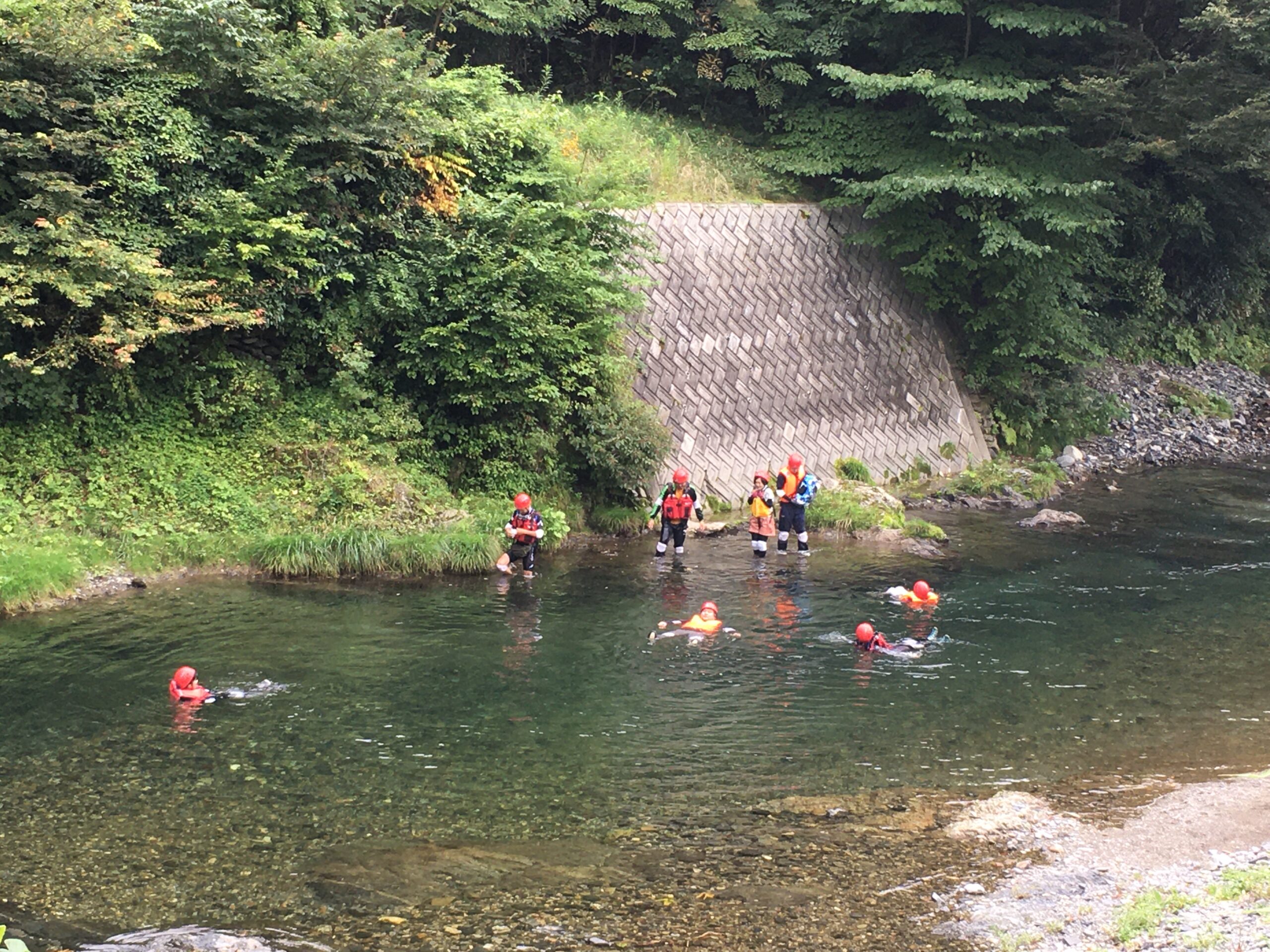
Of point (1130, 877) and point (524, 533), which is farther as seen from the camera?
point (524, 533)

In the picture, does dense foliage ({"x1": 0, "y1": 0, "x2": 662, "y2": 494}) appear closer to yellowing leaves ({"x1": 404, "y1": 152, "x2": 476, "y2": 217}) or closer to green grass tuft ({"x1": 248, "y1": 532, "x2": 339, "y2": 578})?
yellowing leaves ({"x1": 404, "y1": 152, "x2": 476, "y2": 217})

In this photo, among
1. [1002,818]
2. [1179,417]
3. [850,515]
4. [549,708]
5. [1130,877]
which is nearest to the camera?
[1130,877]

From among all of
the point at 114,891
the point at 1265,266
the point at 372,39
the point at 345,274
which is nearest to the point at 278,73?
the point at 372,39

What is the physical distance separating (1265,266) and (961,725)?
1063 inches

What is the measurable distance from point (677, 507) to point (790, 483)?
6.76 feet

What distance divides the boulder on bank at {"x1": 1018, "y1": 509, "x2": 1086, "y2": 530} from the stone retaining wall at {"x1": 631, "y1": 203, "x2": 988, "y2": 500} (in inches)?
126

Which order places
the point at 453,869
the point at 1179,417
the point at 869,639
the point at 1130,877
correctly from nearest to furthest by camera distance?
the point at 1130,877 → the point at 453,869 → the point at 869,639 → the point at 1179,417

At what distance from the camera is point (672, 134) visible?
2584 centimetres

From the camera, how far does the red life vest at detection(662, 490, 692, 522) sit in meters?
Result: 17.7

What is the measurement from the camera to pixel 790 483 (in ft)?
61.1

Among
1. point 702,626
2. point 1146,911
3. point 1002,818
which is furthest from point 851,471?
point 1146,911

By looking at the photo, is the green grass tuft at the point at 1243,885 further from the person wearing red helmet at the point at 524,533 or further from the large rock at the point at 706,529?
the large rock at the point at 706,529

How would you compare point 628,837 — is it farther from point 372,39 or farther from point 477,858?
point 372,39

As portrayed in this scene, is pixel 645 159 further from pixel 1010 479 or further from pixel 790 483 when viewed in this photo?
pixel 1010 479
